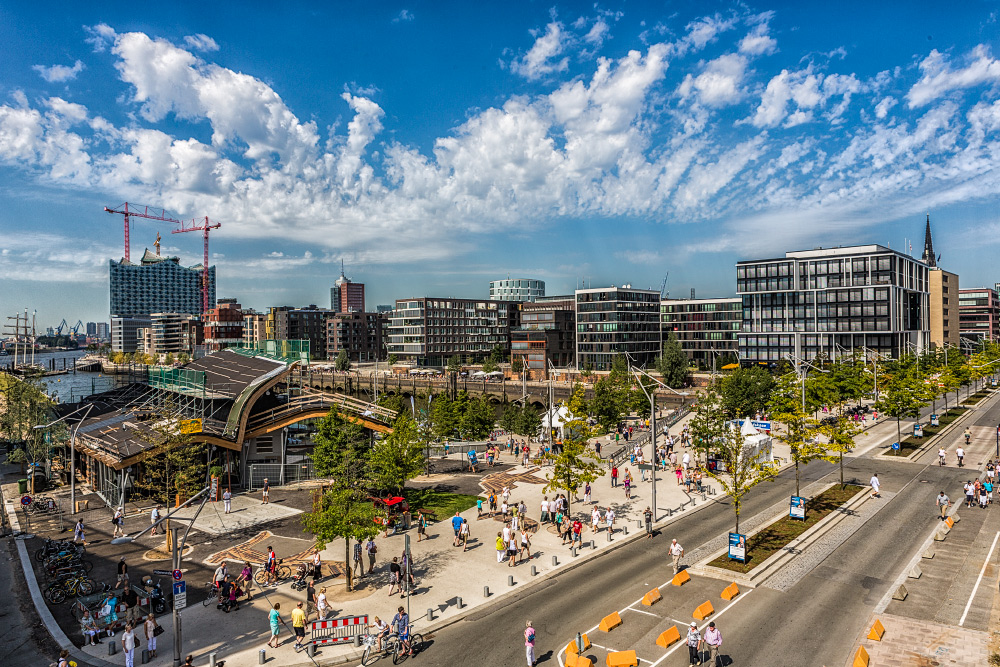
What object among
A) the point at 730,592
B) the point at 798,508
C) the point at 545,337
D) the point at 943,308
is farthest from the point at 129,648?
the point at 943,308

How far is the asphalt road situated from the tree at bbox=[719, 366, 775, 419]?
34.4 meters

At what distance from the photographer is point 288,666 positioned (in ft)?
68.0

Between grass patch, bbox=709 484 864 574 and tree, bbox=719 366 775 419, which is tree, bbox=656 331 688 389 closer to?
tree, bbox=719 366 775 419

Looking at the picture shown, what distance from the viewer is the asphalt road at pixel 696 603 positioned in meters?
20.9

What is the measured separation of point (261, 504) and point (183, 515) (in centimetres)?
498

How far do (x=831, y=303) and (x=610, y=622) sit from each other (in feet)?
392

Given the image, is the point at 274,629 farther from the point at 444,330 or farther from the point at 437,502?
the point at 444,330

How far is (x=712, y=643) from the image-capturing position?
19.2m

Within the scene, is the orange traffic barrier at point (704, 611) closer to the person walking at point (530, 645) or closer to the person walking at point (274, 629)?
the person walking at point (530, 645)

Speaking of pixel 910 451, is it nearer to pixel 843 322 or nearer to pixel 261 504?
pixel 261 504

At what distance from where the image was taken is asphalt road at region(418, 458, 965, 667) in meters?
20.9

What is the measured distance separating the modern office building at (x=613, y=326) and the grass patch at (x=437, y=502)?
102013 mm

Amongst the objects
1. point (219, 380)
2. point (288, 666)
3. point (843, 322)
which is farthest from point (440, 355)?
point (288, 666)

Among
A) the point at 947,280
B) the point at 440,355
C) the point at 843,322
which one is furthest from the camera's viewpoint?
the point at 440,355
